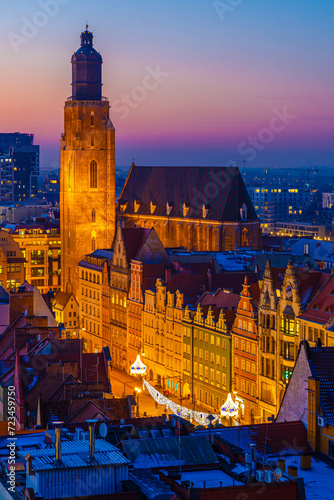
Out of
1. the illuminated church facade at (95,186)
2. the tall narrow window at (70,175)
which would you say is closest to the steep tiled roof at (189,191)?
the illuminated church facade at (95,186)

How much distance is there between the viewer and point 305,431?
39.8 meters

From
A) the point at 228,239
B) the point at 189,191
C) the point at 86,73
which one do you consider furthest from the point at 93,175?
the point at 228,239

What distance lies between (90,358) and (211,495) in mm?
42488

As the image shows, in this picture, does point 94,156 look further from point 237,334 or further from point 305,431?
point 305,431

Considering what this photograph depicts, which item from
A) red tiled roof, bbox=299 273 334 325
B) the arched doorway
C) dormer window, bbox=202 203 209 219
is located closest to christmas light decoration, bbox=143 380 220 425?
the arched doorway

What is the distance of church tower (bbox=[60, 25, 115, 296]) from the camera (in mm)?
161125

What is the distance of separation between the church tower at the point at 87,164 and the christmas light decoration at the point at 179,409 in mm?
68112

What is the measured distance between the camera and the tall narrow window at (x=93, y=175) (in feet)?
534

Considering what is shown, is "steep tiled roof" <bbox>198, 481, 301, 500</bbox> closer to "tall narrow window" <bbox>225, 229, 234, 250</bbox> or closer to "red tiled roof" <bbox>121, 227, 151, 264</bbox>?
"red tiled roof" <bbox>121, 227, 151, 264</bbox>

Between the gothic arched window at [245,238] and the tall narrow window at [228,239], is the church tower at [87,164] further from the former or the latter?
the gothic arched window at [245,238]

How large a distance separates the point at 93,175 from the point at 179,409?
86432 mm

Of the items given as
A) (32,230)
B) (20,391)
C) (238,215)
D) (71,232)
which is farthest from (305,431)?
(32,230)

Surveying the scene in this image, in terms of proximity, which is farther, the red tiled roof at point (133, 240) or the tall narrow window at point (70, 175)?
the tall narrow window at point (70, 175)

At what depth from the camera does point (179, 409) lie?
80688mm
